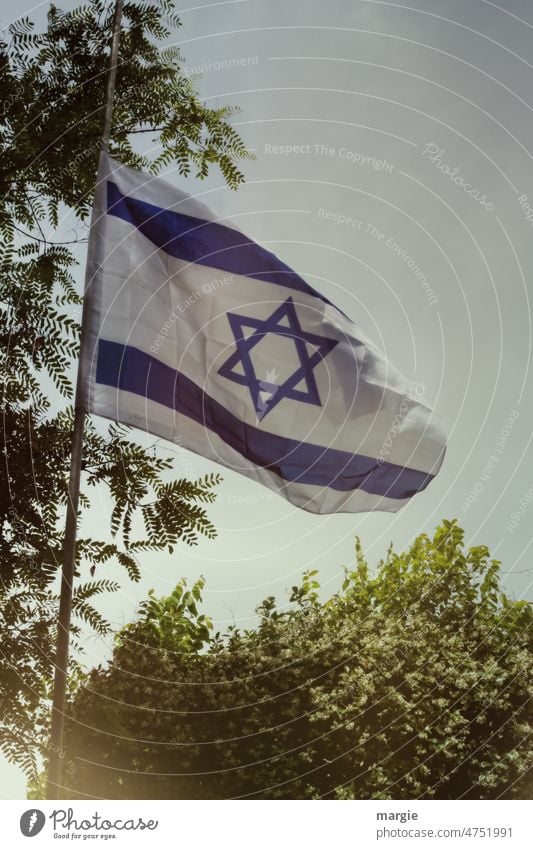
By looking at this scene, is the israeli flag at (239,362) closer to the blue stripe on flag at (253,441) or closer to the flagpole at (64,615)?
the blue stripe on flag at (253,441)

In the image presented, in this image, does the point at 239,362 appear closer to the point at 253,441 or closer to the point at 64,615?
the point at 253,441

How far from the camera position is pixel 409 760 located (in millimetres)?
10094

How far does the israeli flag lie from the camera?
3725 mm

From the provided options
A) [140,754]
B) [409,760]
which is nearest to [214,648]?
[140,754]

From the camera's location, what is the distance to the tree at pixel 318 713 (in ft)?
32.4

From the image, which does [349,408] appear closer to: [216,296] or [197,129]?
[216,296]

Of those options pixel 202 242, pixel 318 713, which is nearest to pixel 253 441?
pixel 202 242

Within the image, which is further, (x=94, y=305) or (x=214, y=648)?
(x=214, y=648)

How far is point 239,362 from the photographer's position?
4137 mm

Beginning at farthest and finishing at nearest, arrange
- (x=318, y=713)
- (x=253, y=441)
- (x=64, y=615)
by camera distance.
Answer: (x=318, y=713), (x=253, y=441), (x=64, y=615)

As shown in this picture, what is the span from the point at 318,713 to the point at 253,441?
7.51 meters

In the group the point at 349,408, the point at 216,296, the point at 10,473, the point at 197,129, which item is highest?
the point at 197,129

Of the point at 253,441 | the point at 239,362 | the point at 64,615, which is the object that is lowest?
the point at 64,615

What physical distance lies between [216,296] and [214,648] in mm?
8969
